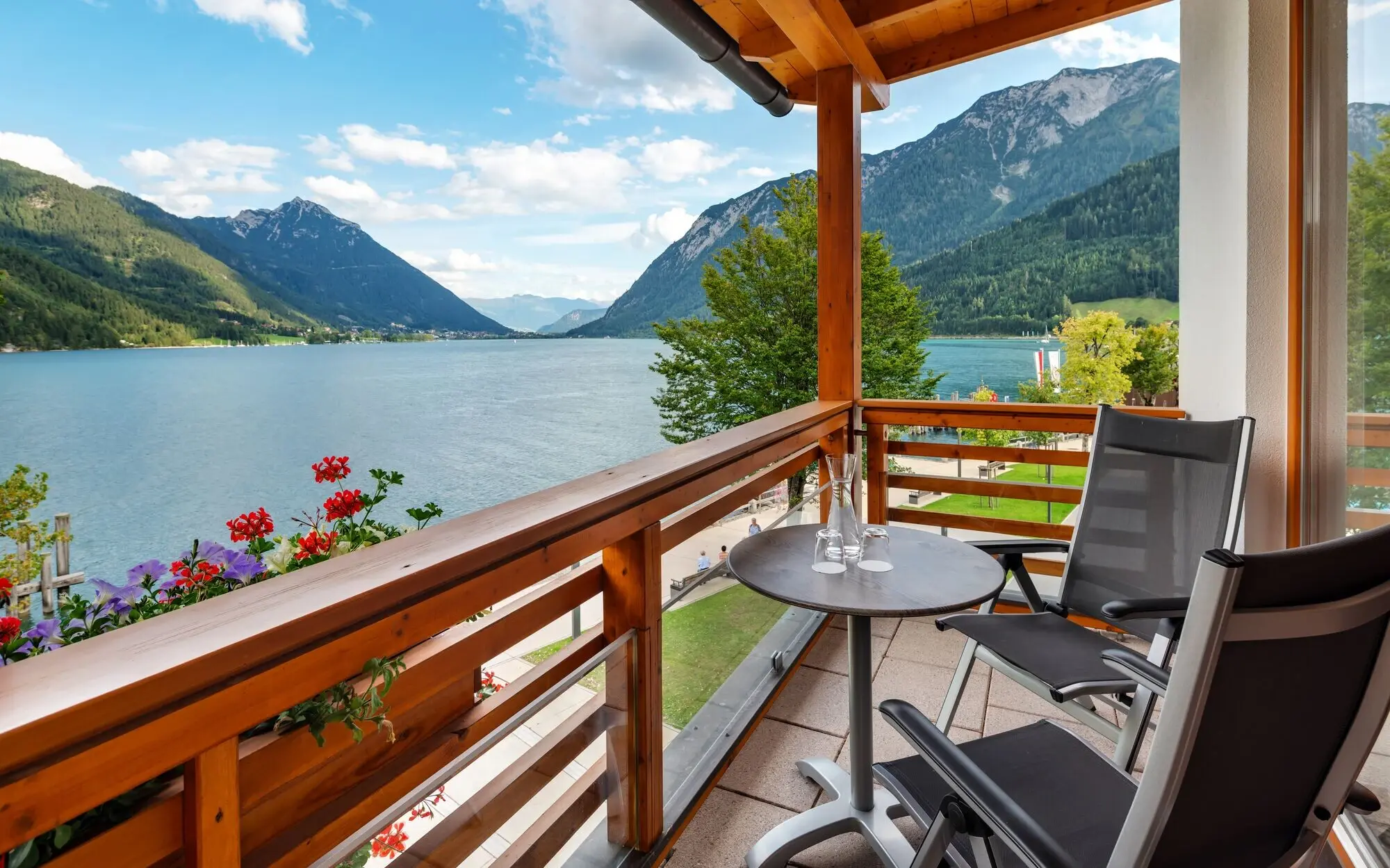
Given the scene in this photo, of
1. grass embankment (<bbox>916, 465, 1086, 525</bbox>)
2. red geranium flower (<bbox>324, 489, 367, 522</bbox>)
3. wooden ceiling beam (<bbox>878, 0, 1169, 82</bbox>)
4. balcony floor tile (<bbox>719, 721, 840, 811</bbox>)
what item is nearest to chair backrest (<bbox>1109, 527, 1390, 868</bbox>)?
balcony floor tile (<bbox>719, 721, 840, 811</bbox>)

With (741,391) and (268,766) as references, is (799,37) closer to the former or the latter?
(268,766)

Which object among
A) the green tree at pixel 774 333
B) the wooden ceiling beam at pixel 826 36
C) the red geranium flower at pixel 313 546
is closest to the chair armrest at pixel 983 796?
the red geranium flower at pixel 313 546

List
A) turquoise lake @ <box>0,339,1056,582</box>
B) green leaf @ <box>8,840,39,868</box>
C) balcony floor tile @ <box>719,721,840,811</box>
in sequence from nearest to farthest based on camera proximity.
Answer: green leaf @ <box>8,840,39,868</box> < balcony floor tile @ <box>719,721,840,811</box> < turquoise lake @ <box>0,339,1056,582</box>

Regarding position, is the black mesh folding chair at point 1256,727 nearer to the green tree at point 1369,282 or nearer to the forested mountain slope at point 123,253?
the green tree at point 1369,282

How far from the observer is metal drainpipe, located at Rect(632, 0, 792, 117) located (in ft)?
8.87

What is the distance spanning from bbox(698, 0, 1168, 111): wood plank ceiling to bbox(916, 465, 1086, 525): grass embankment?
2.04 meters

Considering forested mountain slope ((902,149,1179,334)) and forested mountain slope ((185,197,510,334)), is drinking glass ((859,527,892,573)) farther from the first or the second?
forested mountain slope ((185,197,510,334))

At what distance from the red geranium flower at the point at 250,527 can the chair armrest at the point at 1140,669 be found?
75.5 inches

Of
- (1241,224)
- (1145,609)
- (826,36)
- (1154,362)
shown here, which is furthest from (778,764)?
(1154,362)

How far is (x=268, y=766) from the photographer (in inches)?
33.2

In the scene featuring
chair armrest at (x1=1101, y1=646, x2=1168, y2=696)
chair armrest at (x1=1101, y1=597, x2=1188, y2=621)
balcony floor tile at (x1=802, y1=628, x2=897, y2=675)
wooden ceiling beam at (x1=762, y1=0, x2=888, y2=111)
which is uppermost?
wooden ceiling beam at (x1=762, y1=0, x2=888, y2=111)

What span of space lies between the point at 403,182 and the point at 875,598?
2932 centimetres

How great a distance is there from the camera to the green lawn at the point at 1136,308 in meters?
6.88

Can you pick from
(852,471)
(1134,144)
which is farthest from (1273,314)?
(1134,144)
